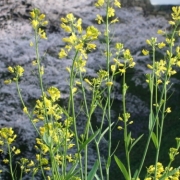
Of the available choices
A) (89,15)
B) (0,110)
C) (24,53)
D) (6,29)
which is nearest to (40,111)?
(0,110)

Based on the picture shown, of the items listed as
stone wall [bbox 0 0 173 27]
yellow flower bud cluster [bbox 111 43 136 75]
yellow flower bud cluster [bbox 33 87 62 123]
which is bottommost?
stone wall [bbox 0 0 173 27]

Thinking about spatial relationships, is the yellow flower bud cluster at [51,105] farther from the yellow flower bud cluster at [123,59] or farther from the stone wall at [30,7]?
the stone wall at [30,7]

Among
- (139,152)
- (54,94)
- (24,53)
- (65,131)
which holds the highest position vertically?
(54,94)

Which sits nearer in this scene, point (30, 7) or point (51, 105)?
point (51, 105)

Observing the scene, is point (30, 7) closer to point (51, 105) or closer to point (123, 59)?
point (123, 59)

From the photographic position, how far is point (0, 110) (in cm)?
746

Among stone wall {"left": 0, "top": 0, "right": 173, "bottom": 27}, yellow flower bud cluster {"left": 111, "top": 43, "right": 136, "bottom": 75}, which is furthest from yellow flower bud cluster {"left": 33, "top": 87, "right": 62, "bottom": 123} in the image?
stone wall {"left": 0, "top": 0, "right": 173, "bottom": 27}

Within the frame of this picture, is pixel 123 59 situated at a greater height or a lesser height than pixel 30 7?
greater

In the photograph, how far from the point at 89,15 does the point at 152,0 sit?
3.72ft

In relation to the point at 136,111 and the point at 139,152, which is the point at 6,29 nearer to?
the point at 136,111

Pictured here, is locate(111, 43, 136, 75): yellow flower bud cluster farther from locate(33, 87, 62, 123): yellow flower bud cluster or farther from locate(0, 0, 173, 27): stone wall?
locate(0, 0, 173, 27): stone wall

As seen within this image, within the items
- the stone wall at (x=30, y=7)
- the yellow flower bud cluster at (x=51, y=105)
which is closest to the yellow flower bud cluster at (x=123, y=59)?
the yellow flower bud cluster at (x=51, y=105)

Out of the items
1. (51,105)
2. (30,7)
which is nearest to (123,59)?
(51,105)

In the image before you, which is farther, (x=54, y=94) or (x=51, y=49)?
(x=51, y=49)
